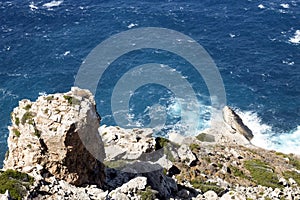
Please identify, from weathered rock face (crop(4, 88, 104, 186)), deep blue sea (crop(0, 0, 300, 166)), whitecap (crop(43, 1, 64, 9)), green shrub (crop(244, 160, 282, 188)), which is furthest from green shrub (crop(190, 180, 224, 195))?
whitecap (crop(43, 1, 64, 9))

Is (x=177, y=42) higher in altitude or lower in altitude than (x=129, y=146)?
lower

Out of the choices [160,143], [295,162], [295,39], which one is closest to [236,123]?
[295,162]

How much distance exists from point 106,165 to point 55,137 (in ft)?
43.1

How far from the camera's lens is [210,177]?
59.7 metres

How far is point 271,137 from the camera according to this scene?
97.1 metres

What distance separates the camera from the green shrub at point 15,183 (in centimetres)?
3075

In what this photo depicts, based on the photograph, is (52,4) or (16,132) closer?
(16,132)

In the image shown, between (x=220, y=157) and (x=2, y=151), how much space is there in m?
51.7

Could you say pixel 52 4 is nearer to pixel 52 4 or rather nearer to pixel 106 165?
pixel 52 4

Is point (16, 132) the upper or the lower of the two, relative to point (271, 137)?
upper

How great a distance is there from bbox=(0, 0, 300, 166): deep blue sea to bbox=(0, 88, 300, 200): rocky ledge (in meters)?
34.7

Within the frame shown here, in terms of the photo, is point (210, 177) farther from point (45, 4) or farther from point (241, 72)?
point (45, 4)

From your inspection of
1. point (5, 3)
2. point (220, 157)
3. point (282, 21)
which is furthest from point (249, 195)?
point (5, 3)

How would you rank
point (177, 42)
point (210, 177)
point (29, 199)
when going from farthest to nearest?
point (177, 42) → point (210, 177) → point (29, 199)
